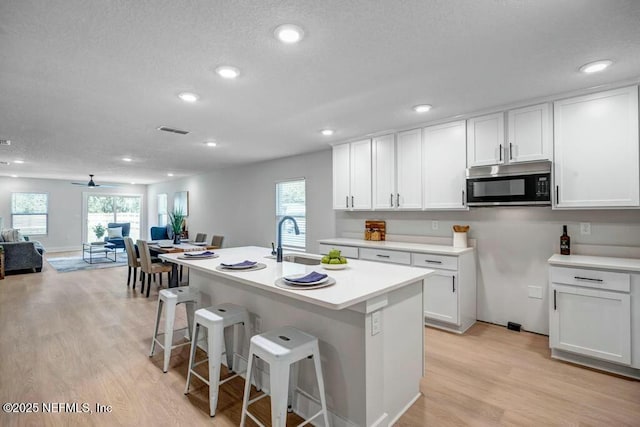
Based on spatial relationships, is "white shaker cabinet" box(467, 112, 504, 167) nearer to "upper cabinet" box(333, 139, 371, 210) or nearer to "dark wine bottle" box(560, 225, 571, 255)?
"dark wine bottle" box(560, 225, 571, 255)

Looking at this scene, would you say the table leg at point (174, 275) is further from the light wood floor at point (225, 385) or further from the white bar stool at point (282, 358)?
the white bar stool at point (282, 358)

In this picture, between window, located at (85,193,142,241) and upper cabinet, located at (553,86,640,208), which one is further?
window, located at (85,193,142,241)

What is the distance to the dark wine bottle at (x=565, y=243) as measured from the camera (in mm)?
3012

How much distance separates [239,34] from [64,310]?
4384 mm

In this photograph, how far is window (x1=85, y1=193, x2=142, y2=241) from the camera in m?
10.8

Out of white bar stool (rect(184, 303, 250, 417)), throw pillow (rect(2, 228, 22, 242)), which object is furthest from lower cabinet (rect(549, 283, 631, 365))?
throw pillow (rect(2, 228, 22, 242))

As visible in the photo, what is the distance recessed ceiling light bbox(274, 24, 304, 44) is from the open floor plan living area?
0.05ft

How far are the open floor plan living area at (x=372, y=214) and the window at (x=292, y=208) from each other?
125 cm

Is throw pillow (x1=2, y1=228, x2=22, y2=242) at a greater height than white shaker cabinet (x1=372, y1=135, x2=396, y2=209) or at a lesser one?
lesser

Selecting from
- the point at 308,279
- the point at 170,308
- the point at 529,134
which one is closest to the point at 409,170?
the point at 529,134

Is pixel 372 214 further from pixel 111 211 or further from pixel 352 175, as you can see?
pixel 111 211

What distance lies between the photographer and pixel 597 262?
2582 millimetres

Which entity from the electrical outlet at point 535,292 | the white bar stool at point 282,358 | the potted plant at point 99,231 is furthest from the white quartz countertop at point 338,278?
the potted plant at point 99,231

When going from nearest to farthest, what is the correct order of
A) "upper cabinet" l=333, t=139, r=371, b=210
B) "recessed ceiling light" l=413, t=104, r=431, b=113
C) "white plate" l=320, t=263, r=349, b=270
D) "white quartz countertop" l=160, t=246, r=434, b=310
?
"white quartz countertop" l=160, t=246, r=434, b=310 < "white plate" l=320, t=263, r=349, b=270 < "recessed ceiling light" l=413, t=104, r=431, b=113 < "upper cabinet" l=333, t=139, r=371, b=210
